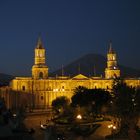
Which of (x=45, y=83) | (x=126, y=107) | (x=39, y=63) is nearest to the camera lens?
(x=126, y=107)

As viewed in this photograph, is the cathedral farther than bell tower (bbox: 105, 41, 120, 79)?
No

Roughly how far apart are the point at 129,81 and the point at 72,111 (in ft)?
114

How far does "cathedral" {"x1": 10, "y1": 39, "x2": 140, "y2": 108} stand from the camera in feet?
287

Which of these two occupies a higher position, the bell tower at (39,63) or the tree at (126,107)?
the bell tower at (39,63)

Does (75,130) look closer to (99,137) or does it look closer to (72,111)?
(99,137)

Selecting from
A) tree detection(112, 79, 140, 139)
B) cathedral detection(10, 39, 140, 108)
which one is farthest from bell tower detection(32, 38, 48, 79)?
tree detection(112, 79, 140, 139)

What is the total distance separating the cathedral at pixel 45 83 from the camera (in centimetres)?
8762

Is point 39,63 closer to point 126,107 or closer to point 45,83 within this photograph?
point 45,83

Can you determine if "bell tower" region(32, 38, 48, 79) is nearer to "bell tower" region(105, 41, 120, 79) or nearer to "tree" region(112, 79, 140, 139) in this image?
"bell tower" region(105, 41, 120, 79)

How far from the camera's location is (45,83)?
8975cm

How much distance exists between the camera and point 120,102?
121ft

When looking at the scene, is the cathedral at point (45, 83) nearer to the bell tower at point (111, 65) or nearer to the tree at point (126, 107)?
the bell tower at point (111, 65)

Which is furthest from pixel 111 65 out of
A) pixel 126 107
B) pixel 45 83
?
pixel 126 107

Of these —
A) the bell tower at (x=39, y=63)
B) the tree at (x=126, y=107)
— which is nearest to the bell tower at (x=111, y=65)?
the bell tower at (x=39, y=63)
